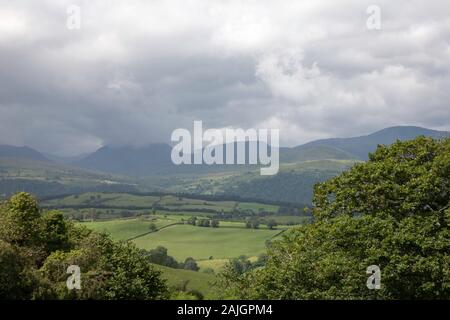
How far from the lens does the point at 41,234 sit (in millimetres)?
48406

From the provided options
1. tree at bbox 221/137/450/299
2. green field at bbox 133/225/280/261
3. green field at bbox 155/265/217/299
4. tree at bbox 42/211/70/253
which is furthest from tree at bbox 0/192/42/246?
green field at bbox 133/225/280/261

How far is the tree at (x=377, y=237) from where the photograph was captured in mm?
37969

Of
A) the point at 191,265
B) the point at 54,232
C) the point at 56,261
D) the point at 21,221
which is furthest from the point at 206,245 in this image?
the point at 56,261

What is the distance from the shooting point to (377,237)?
39969 mm

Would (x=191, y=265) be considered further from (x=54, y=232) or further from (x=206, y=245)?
(x=54, y=232)

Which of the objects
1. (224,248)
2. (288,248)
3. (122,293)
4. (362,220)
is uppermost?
(362,220)

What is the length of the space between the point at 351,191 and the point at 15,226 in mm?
31469

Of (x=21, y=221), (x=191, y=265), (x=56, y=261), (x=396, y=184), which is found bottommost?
(x=191, y=265)

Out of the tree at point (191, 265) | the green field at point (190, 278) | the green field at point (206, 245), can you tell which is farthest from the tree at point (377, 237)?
the green field at point (206, 245)

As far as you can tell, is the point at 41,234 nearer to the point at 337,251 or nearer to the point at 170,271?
the point at 337,251

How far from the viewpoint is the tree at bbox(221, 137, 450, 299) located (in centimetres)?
3797
